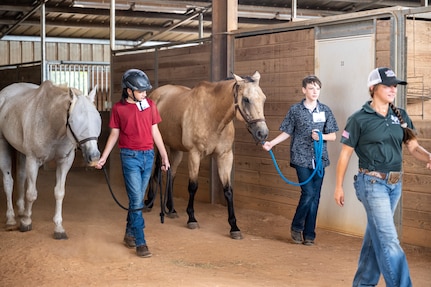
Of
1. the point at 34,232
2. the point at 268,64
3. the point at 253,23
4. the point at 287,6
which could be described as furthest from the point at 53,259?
the point at 253,23

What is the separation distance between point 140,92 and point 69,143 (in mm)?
1229

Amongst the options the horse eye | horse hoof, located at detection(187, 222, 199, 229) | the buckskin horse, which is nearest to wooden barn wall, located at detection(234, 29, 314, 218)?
the buckskin horse

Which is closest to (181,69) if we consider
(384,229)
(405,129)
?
(405,129)

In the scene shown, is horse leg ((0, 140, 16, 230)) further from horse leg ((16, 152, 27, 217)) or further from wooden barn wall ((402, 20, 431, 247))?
wooden barn wall ((402, 20, 431, 247))

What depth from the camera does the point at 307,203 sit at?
5.94 meters

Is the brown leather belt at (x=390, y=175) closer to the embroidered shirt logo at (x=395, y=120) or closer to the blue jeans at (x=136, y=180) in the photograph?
the embroidered shirt logo at (x=395, y=120)

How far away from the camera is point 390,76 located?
380cm

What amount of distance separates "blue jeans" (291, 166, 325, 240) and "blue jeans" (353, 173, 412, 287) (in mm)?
1948

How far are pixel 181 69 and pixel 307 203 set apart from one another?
3416 mm

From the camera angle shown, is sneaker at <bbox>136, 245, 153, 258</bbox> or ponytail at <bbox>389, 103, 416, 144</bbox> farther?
sneaker at <bbox>136, 245, 153, 258</bbox>

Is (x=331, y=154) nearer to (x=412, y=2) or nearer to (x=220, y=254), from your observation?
(x=220, y=254)

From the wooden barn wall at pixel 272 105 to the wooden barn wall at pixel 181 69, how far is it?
23.1 inches

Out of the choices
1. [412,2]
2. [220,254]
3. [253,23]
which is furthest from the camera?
[253,23]

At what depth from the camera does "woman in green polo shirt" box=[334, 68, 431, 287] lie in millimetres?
3742
